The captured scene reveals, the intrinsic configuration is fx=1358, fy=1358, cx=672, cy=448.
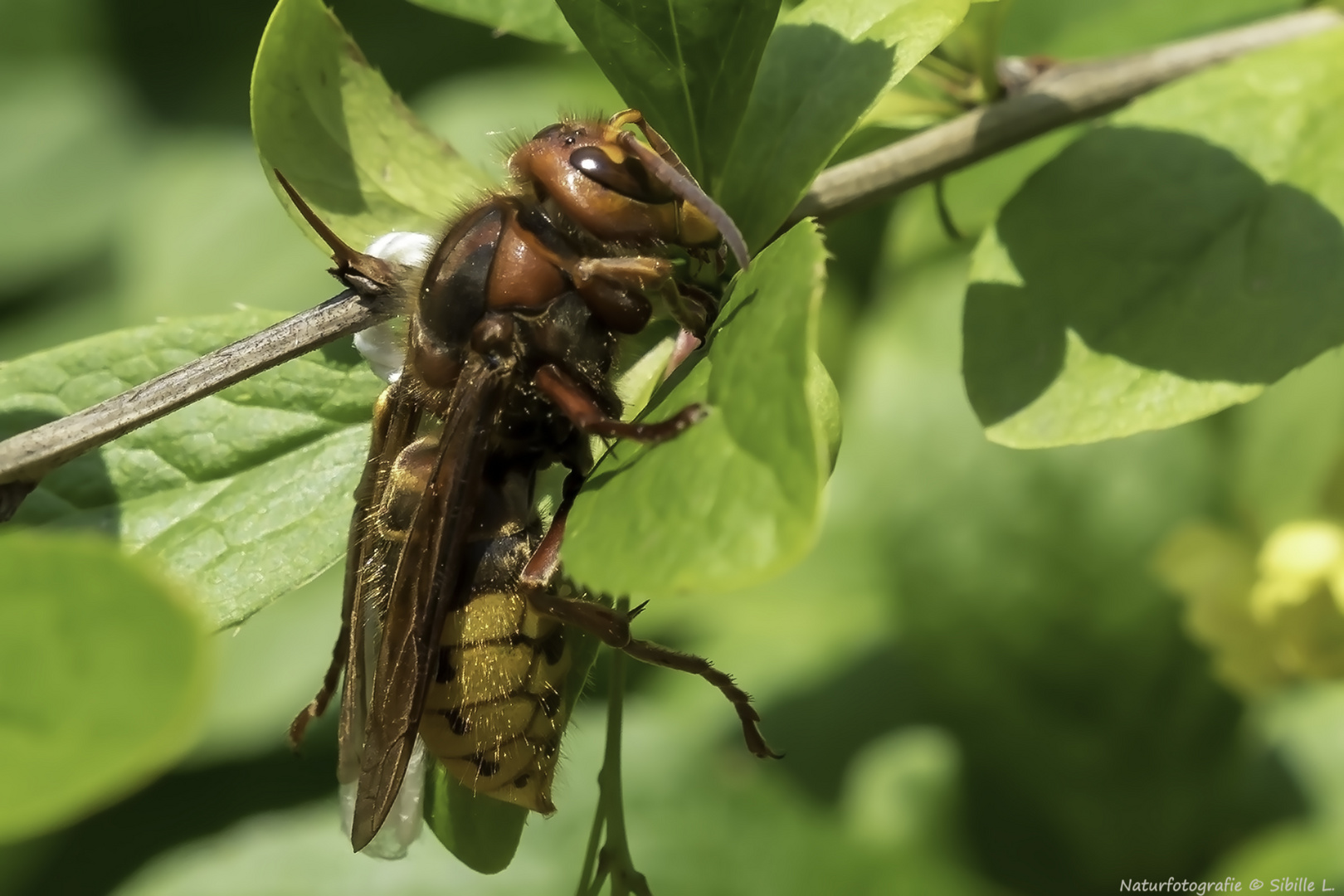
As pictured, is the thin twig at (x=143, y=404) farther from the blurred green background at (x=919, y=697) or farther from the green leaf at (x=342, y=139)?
the blurred green background at (x=919, y=697)

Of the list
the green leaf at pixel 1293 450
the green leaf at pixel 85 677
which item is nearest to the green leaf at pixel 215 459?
the green leaf at pixel 85 677

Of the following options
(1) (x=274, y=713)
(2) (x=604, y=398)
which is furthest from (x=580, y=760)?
(2) (x=604, y=398)

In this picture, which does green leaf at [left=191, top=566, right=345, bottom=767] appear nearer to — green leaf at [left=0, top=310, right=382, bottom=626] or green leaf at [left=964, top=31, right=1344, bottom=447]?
green leaf at [left=0, top=310, right=382, bottom=626]

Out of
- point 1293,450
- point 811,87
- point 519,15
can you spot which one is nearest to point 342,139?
point 519,15

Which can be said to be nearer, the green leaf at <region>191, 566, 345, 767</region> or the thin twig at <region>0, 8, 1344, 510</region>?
the thin twig at <region>0, 8, 1344, 510</region>

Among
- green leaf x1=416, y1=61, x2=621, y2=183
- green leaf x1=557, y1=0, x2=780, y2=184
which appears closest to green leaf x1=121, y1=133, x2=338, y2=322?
green leaf x1=416, y1=61, x2=621, y2=183

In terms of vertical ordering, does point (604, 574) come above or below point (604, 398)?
above

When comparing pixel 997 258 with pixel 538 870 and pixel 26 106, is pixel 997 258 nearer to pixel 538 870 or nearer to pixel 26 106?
pixel 538 870
